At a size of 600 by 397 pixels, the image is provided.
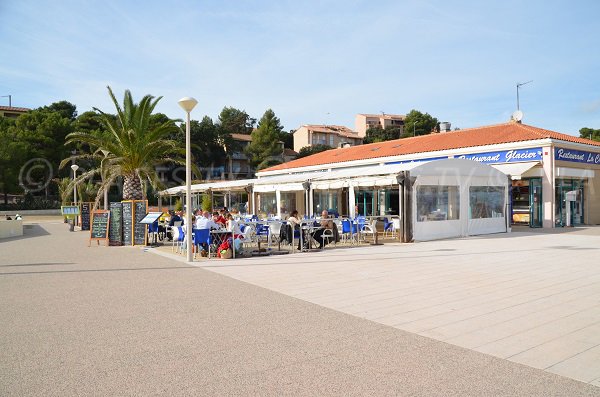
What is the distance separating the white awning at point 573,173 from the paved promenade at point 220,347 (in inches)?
570

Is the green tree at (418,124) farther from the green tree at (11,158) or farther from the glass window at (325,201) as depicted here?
the green tree at (11,158)

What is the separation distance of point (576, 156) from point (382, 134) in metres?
43.6

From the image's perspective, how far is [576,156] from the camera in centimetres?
2161

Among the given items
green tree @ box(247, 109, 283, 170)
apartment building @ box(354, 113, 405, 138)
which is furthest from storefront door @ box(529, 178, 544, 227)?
apartment building @ box(354, 113, 405, 138)

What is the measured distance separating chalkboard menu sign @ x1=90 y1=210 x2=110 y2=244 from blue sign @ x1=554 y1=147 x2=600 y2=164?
19300mm

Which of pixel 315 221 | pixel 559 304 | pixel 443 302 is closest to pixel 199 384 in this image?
pixel 443 302

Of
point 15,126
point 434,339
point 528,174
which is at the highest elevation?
point 15,126

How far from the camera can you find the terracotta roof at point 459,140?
2223cm

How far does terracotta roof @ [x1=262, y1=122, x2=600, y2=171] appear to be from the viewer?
875 inches

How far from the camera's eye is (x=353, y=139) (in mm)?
71250

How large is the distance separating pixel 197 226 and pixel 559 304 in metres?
8.12

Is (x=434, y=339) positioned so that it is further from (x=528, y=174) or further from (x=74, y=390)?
(x=528, y=174)

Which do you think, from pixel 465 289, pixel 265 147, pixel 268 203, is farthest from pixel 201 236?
pixel 265 147

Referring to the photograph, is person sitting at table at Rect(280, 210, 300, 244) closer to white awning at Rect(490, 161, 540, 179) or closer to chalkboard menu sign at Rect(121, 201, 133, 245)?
chalkboard menu sign at Rect(121, 201, 133, 245)
